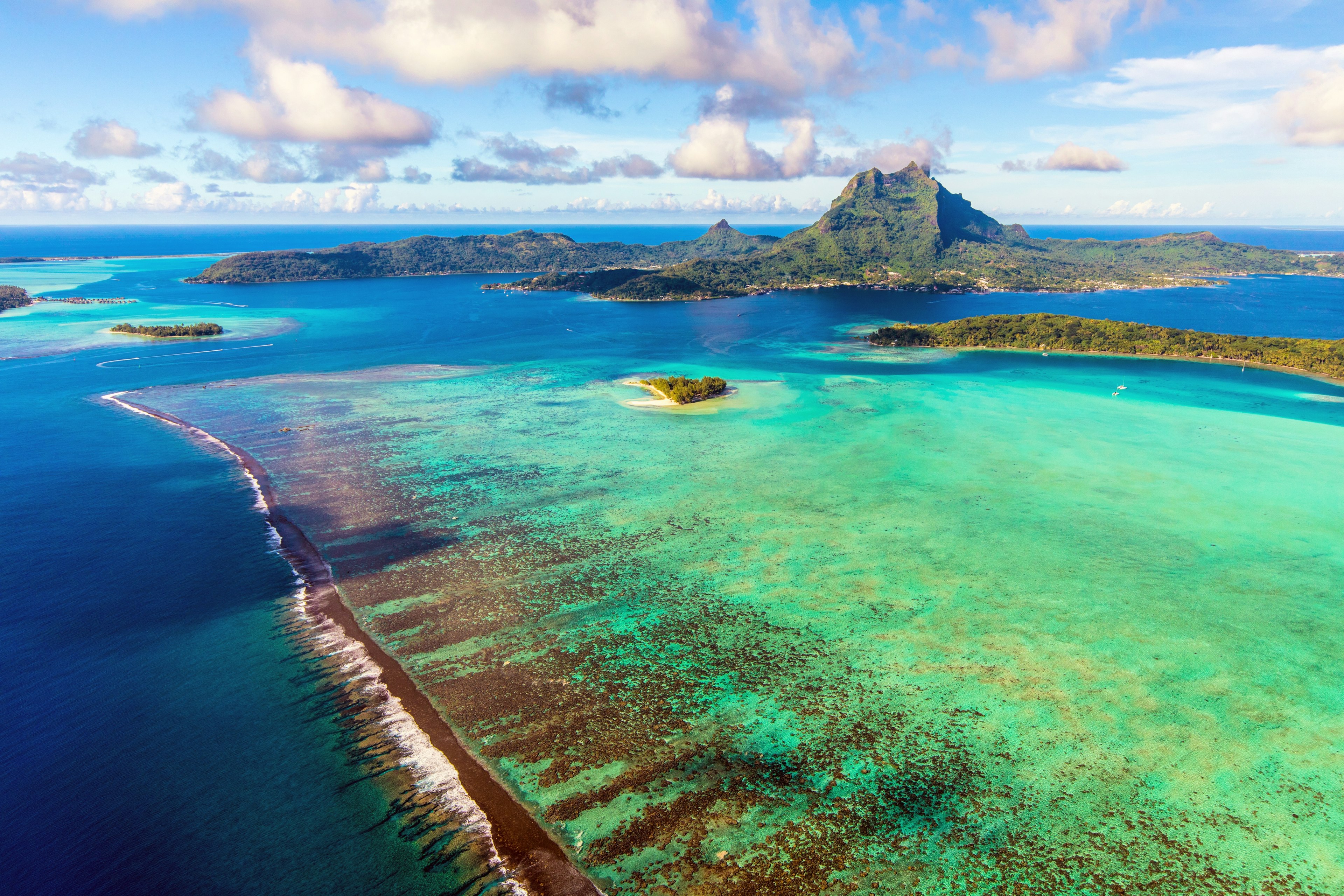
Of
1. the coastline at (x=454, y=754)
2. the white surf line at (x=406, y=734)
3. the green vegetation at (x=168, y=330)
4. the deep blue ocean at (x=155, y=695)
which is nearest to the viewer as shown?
the coastline at (x=454, y=754)

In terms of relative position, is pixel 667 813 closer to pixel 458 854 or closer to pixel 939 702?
pixel 458 854

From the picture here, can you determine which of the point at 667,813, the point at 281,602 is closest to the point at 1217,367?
the point at 667,813

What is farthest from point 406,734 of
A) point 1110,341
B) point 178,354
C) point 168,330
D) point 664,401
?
point 168,330

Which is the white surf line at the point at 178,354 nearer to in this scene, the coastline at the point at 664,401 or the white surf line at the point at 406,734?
the coastline at the point at 664,401

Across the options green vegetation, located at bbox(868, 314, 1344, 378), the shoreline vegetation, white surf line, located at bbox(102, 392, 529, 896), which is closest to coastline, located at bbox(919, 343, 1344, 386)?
green vegetation, located at bbox(868, 314, 1344, 378)

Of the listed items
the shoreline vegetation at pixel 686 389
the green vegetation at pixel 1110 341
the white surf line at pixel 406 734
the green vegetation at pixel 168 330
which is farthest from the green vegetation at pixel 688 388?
the green vegetation at pixel 168 330

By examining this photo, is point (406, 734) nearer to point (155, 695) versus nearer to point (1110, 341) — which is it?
point (155, 695)
